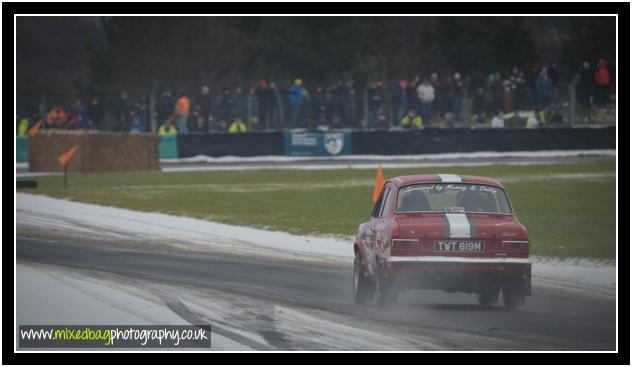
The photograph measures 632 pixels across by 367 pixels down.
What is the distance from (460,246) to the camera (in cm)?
1193

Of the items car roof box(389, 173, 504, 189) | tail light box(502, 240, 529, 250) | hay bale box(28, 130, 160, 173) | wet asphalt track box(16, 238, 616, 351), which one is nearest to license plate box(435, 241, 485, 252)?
tail light box(502, 240, 529, 250)

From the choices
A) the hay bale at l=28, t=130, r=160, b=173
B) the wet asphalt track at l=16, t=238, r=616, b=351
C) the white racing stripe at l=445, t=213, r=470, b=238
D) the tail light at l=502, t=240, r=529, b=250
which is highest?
the hay bale at l=28, t=130, r=160, b=173

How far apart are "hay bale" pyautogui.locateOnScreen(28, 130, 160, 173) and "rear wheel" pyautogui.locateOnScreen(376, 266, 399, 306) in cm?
2794

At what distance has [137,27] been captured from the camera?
6462 cm

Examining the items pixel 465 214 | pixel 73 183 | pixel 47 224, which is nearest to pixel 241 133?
pixel 73 183

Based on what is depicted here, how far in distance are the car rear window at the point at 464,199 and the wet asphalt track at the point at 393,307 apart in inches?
42.5

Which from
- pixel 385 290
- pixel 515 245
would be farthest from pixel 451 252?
pixel 385 290

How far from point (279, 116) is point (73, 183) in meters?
9.24

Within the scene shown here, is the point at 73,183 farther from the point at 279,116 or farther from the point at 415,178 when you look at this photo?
the point at 415,178

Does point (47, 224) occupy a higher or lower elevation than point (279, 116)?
lower

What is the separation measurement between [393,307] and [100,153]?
28.8 metres

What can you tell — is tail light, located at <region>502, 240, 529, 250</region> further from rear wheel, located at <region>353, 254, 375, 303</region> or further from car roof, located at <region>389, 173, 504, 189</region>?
rear wheel, located at <region>353, 254, 375, 303</region>

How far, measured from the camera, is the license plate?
11914mm

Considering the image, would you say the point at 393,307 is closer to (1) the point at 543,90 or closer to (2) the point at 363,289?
(2) the point at 363,289
